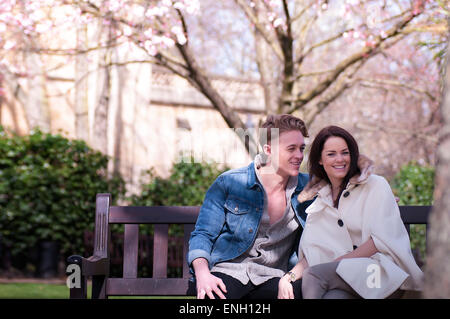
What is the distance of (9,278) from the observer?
28.0ft

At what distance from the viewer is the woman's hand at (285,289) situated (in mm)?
3188

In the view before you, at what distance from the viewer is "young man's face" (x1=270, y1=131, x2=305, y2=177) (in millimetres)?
3596

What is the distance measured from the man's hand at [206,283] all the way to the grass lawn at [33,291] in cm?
408

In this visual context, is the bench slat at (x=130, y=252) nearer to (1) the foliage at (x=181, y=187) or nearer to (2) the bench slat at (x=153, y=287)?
(2) the bench slat at (x=153, y=287)

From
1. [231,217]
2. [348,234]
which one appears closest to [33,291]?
[231,217]

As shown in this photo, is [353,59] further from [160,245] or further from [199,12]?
[160,245]

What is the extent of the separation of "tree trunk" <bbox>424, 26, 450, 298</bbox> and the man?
1.78 metres

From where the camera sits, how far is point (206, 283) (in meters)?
3.29

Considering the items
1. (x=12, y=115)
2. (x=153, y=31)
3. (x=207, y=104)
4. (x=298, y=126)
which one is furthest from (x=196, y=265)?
(x=207, y=104)

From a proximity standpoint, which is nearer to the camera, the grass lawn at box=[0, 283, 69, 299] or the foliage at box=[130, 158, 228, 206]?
the grass lawn at box=[0, 283, 69, 299]

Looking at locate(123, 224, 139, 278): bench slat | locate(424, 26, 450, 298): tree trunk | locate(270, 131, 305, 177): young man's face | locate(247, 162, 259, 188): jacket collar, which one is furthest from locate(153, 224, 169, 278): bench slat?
locate(424, 26, 450, 298): tree trunk

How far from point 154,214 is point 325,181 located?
122 centimetres

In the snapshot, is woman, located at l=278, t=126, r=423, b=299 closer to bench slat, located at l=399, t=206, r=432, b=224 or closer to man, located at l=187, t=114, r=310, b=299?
man, located at l=187, t=114, r=310, b=299

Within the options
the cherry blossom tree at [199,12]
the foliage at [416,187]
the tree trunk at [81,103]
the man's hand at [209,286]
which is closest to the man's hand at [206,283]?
the man's hand at [209,286]
